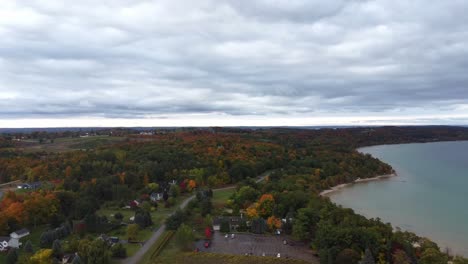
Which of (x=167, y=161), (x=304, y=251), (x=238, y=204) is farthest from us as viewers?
(x=167, y=161)

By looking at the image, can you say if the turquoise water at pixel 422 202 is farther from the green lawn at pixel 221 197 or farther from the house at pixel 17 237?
the house at pixel 17 237

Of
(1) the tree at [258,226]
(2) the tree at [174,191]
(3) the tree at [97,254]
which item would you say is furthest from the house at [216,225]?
(2) the tree at [174,191]

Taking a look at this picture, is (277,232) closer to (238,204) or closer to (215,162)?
(238,204)

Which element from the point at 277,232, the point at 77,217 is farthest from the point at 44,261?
the point at 277,232

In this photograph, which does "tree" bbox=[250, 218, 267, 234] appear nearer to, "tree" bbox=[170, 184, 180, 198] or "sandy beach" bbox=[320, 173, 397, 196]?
"tree" bbox=[170, 184, 180, 198]

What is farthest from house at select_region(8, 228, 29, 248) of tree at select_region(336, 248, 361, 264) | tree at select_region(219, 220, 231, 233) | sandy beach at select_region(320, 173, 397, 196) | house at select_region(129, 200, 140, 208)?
sandy beach at select_region(320, 173, 397, 196)

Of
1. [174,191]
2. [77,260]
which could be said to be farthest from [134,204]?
[77,260]

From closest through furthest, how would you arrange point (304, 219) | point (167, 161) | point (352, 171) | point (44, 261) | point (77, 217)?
1. point (44, 261)
2. point (304, 219)
3. point (77, 217)
4. point (167, 161)
5. point (352, 171)
